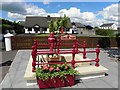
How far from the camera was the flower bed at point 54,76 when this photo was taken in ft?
19.4

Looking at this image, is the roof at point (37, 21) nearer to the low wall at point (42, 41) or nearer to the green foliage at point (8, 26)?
the green foliage at point (8, 26)

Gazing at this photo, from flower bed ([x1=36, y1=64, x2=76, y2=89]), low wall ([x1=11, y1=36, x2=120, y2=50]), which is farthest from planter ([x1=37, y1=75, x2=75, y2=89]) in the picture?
low wall ([x1=11, y1=36, x2=120, y2=50])

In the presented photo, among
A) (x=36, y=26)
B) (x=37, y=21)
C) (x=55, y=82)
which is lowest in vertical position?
(x=55, y=82)

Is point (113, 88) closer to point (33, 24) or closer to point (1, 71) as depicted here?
point (1, 71)

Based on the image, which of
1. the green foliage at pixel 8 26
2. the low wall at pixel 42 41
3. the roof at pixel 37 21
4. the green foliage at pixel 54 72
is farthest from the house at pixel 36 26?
the green foliage at pixel 54 72

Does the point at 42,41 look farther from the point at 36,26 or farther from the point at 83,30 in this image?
the point at 83,30

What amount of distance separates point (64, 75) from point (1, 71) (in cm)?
407

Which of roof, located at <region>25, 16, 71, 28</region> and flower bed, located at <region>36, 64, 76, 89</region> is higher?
roof, located at <region>25, 16, 71, 28</region>

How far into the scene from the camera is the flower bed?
5.92 meters

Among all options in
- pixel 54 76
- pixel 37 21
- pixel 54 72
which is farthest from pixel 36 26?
pixel 54 76

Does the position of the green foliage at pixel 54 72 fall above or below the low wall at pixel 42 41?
below

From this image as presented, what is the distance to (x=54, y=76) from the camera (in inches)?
234

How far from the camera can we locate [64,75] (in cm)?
610

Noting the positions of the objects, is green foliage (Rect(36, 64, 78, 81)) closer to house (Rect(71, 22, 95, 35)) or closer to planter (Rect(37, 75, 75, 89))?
planter (Rect(37, 75, 75, 89))
